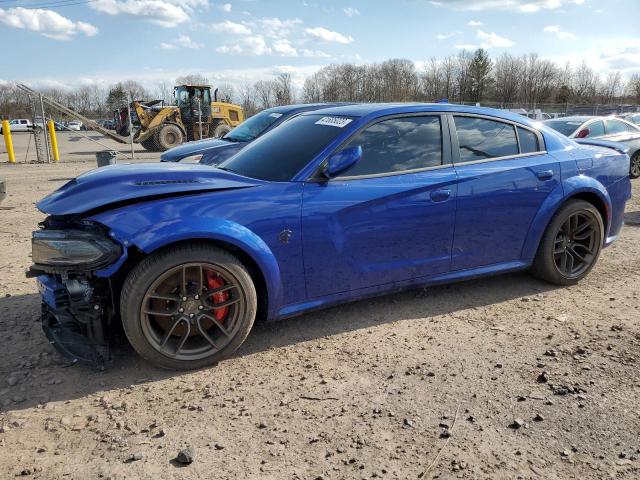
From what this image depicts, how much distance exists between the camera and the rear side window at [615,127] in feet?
38.0

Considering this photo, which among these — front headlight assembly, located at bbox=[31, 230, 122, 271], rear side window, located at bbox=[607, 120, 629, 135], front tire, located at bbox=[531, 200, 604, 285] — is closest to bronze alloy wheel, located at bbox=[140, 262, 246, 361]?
front headlight assembly, located at bbox=[31, 230, 122, 271]

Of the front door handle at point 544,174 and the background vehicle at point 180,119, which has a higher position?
the background vehicle at point 180,119

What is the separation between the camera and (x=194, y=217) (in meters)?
3.02

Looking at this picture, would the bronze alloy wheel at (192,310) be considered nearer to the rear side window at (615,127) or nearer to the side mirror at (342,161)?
the side mirror at (342,161)

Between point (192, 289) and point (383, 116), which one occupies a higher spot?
point (383, 116)

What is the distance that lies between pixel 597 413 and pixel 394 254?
1.58 m

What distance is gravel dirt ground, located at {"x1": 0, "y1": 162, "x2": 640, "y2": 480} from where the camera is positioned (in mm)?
2332

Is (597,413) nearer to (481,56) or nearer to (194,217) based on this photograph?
(194,217)

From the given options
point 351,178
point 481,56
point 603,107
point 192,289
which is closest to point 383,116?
point 351,178

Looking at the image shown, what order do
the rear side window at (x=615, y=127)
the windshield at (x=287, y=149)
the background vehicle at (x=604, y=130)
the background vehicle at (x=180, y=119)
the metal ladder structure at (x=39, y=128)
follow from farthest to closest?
the background vehicle at (x=180, y=119), the metal ladder structure at (x=39, y=128), the rear side window at (x=615, y=127), the background vehicle at (x=604, y=130), the windshield at (x=287, y=149)

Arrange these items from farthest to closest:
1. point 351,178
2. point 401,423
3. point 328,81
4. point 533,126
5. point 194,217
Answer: point 328,81, point 533,126, point 351,178, point 194,217, point 401,423

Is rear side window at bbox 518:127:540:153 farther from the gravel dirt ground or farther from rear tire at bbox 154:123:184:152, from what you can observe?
rear tire at bbox 154:123:184:152

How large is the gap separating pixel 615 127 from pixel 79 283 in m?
12.5

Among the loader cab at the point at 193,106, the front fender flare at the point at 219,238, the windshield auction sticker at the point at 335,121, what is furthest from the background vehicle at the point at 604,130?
the loader cab at the point at 193,106
